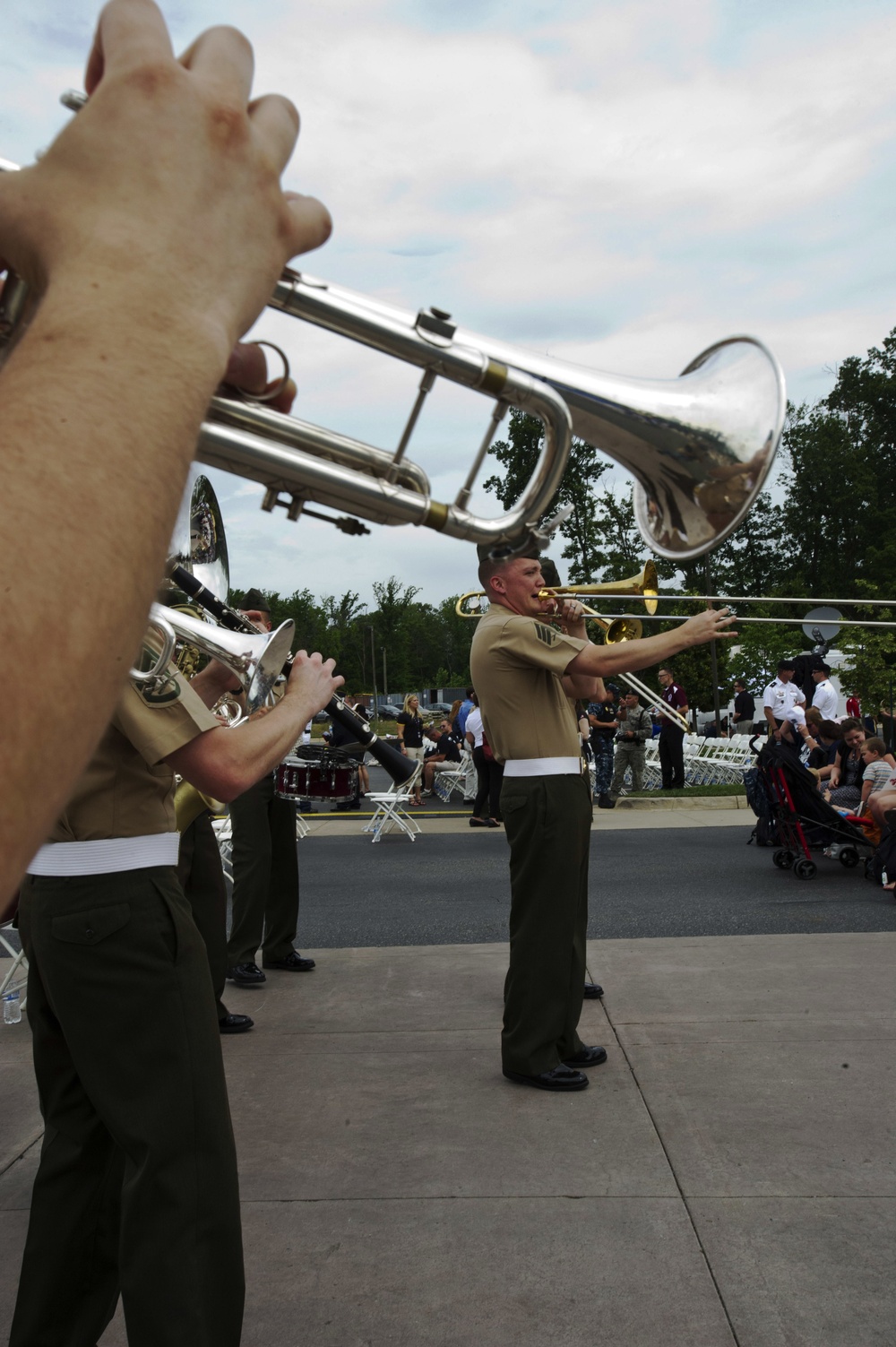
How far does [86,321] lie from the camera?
1.73ft

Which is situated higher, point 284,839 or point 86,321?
point 86,321

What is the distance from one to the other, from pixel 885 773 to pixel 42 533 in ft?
33.4

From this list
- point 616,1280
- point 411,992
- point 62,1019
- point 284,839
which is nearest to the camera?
point 62,1019

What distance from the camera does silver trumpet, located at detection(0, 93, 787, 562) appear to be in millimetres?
1509

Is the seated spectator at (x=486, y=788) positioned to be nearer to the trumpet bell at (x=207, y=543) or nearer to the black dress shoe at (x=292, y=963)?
the black dress shoe at (x=292, y=963)

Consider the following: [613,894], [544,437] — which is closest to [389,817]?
[613,894]

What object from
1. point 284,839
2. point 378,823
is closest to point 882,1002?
point 284,839

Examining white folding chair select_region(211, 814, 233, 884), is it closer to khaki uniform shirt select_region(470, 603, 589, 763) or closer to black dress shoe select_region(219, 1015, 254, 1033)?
black dress shoe select_region(219, 1015, 254, 1033)

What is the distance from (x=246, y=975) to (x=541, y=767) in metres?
2.25

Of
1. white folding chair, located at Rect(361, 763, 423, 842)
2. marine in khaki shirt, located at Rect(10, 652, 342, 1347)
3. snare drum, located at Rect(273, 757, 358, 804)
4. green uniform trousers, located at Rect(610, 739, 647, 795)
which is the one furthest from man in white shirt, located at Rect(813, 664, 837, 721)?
marine in khaki shirt, located at Rect(10, 652, 342, 1347)

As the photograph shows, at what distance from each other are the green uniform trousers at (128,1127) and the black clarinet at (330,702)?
888mm

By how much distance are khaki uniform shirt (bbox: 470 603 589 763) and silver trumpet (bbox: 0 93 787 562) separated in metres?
2.41

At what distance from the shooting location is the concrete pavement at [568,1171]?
2.68 metres

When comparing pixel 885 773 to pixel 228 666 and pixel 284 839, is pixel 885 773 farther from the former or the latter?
pixel 228 666
